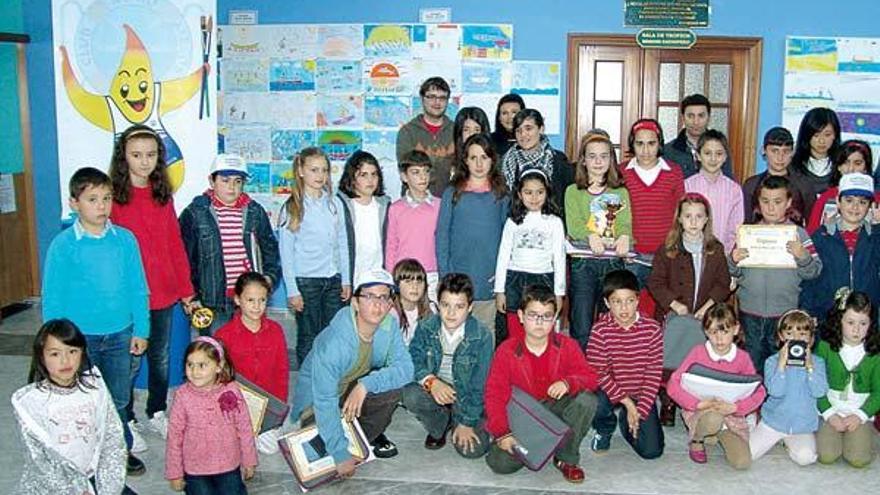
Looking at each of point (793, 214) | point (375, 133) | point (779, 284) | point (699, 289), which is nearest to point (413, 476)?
point (699, 289)

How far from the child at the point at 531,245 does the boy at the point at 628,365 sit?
45cm

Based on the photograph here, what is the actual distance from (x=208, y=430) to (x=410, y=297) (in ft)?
4.21

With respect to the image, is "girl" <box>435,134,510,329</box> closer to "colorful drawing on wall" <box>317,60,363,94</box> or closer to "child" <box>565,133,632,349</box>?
"child" <box>565,133,632,349</box>

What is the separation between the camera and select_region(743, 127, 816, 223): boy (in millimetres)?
4699

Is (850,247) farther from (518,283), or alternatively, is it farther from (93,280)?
(93,280)

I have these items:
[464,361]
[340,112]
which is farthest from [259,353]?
[340,112]

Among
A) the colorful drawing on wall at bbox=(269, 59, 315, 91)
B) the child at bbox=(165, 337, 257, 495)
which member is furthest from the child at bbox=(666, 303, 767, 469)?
the colorful drawing on wall at bbox=(269, 59, 315, 91)

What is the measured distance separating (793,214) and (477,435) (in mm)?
2061

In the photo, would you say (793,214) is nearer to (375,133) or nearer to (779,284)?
(779,284)

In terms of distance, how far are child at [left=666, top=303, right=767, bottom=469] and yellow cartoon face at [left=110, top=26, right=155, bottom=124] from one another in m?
2.91

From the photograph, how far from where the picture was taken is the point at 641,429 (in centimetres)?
396

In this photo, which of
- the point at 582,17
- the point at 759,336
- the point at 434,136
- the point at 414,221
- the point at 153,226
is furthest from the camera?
the point at 582,17

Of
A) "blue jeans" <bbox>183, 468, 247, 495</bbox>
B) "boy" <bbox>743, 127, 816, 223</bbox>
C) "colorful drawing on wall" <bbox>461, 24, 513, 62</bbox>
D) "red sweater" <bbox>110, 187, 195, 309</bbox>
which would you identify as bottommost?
"blue jeans" <bbox>183, 468, 247, 495</bbox>

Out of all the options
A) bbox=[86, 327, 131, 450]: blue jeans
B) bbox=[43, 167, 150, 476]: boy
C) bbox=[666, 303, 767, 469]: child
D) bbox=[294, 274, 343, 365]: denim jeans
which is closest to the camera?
bbox=[43, 167, 150, 476]: boy
